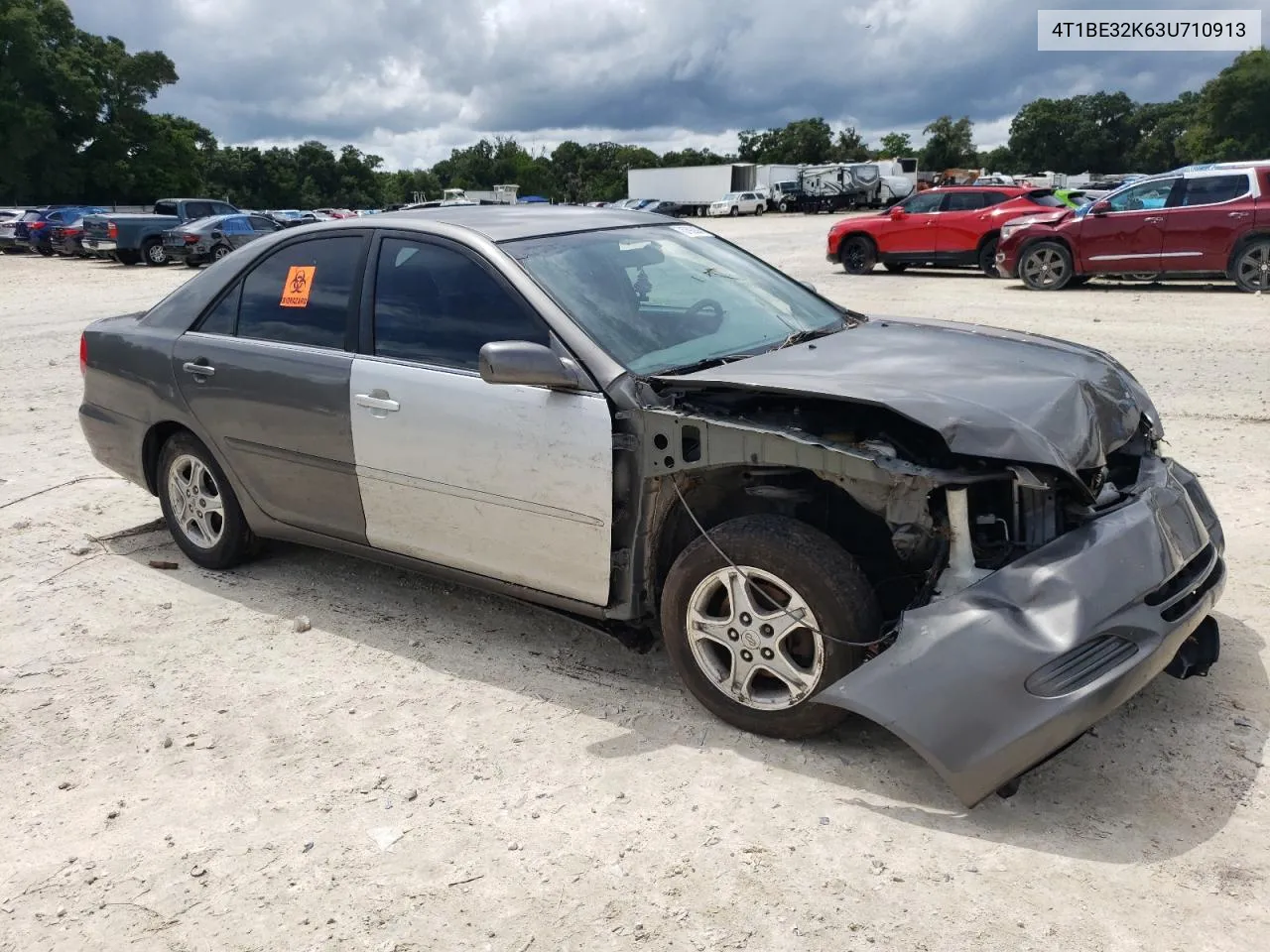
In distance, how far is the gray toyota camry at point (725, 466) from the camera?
2764mm

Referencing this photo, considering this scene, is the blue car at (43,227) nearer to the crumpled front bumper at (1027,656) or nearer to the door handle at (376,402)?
the door handle at (376,402)

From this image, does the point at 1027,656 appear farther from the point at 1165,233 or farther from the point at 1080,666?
the point at 1165,233

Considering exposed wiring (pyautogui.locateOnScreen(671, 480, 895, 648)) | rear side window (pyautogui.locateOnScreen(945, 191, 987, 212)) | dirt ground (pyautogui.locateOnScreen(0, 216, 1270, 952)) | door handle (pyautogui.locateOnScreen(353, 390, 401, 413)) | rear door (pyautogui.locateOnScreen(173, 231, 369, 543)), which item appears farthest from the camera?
rear side window (pyautogui.locateOnScreen(945, 191, 987, 212))

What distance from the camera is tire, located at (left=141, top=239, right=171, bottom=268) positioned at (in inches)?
A: 1039

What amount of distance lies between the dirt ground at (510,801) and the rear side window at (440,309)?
117cm

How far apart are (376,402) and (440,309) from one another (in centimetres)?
43

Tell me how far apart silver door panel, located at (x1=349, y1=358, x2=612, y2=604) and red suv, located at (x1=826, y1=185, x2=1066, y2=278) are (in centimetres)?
1547

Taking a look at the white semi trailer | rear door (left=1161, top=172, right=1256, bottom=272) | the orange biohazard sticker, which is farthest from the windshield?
the white semi trailer

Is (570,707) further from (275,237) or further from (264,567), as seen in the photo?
(275,237)

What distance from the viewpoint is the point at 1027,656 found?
Result: 2.65 metres

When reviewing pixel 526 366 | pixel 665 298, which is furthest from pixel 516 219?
pixel 526 366

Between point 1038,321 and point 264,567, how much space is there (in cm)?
977

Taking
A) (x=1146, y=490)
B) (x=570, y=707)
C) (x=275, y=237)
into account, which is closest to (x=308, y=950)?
(x=570, y=707)

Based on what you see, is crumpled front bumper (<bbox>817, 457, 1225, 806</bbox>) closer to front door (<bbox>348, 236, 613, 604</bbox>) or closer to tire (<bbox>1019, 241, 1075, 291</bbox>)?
front door (<bbox>348, 236, 613, 604</bbox>)
